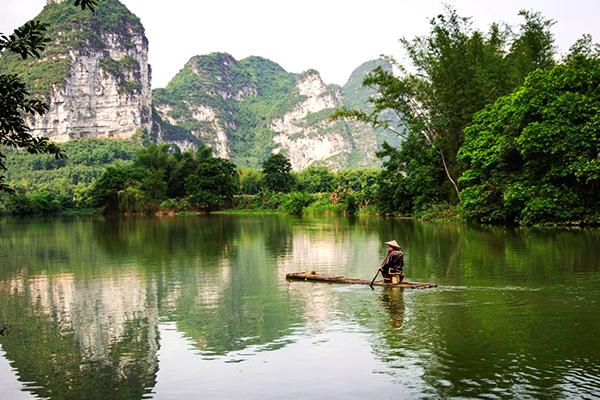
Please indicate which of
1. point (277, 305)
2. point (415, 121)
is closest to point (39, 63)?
point (415, 121)

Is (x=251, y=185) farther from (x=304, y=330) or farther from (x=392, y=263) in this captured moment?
(x=304, y=330)

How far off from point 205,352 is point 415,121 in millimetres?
40958

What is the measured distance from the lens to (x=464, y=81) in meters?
44.9

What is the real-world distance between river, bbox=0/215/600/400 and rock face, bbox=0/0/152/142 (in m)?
151

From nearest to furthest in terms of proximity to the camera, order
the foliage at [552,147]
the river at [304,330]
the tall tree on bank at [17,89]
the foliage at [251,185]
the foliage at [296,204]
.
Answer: the tall tree on bank at [17,89] → the river at [304,330] → the foliage at [552,147] → the foliage at [296,204] → the foliage at [251,185]

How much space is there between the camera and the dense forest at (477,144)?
31.5 metres

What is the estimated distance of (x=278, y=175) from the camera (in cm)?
9550

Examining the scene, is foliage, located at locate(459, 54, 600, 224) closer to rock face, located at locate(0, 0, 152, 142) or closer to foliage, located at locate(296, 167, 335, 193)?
foliage, located at locate(296, 167, 335, 193)

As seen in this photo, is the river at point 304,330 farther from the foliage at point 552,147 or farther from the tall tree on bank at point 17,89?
the foliage at point 552,147

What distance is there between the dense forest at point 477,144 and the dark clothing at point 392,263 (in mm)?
8035

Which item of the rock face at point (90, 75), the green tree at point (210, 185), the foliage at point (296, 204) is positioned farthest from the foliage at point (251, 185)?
the rock face at point (90, 75)

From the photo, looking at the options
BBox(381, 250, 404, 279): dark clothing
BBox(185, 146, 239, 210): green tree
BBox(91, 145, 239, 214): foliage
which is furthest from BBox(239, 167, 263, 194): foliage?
BBox(381, 250, 404, 279): dark clothing

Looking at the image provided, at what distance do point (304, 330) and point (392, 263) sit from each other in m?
4.25

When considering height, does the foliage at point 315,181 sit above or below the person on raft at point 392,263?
above
